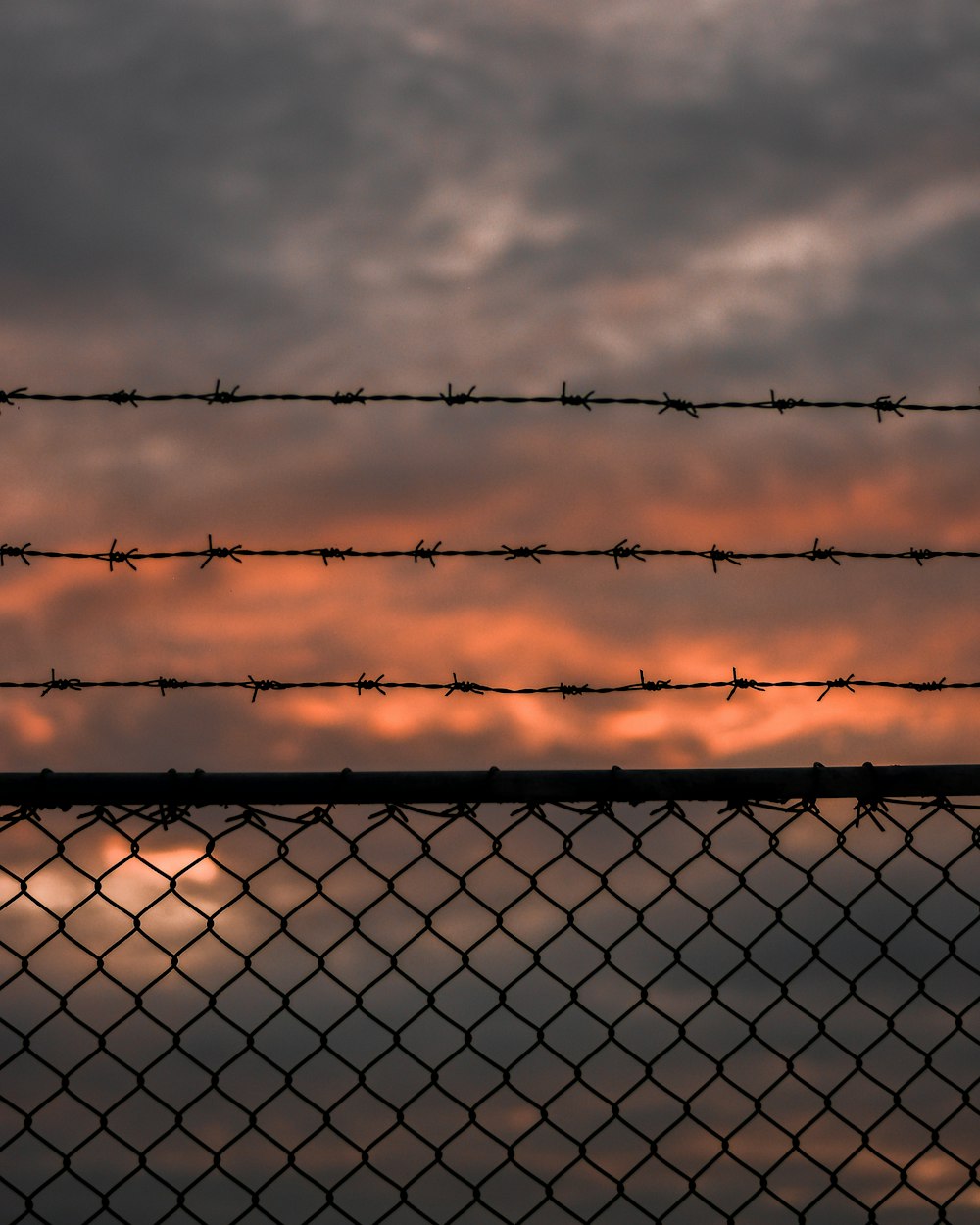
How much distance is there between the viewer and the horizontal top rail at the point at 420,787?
3.24 m

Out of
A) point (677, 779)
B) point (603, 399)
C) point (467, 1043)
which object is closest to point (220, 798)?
point (467, 1043)

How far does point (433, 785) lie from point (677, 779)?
54 cm

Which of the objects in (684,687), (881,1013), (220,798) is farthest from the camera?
(684,687)

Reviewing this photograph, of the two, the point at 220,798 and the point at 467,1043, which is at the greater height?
the point at 220,798

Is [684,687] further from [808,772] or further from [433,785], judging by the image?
[433,785]

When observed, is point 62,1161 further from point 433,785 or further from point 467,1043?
point 433,785

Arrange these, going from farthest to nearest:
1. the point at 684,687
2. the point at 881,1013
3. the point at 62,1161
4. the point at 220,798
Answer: the point at 684,687
the point at 881,1013
the point at 220,798
the point at 62,1161

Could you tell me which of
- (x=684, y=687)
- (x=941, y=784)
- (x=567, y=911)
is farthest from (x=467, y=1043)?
(x=684, y=687)

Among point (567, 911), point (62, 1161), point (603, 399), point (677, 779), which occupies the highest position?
point (603, 399)

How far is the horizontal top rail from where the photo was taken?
3.24 m

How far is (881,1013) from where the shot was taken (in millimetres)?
3471

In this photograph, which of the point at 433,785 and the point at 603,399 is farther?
the point at 603,399

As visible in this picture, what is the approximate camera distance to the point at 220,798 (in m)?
3.26

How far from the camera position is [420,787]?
3.29 meters
